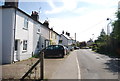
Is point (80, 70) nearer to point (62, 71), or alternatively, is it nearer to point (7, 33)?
point (62, 71)

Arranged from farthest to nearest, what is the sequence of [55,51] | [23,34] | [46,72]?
[55,51]
[23,34]
[46,72]

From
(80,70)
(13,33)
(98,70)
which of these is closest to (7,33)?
(13,33)

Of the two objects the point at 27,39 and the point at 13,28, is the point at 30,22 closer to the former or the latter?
the point at 27,39

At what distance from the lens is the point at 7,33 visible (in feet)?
48.2

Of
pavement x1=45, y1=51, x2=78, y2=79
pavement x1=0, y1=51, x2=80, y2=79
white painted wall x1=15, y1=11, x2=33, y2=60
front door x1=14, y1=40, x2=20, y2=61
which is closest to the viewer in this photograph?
pavement x1=0, y1=51, x2=80, y2=79

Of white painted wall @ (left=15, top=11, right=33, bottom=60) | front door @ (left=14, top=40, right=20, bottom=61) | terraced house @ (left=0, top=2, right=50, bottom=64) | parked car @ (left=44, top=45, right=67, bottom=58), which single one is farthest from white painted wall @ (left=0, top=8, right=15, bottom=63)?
parked car @ (left=44, top=45, right=67, bottom=58)

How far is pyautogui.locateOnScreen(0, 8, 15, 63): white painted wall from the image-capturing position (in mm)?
14469

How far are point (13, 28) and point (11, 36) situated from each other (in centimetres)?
81

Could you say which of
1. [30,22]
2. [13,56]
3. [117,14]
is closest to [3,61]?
[13,56]

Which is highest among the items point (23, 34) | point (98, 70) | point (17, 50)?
point (23, 34)

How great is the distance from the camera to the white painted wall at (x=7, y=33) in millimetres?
14469

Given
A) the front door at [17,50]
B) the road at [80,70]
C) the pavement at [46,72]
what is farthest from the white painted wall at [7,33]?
the road at [80,70]

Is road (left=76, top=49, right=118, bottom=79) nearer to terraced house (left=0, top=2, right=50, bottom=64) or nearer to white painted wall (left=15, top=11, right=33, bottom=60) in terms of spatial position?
terraced house (left=0, top=2, right=50, bottom=64)

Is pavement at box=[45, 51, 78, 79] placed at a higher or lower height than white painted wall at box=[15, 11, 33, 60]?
lower
